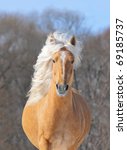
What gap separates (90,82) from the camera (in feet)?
92.0

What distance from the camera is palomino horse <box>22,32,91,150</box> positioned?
6938 millimetres

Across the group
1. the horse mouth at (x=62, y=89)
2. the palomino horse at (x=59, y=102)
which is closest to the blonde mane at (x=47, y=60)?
the palomino horse at (x=59, y=102)

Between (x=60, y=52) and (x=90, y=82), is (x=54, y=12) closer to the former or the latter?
(x=90, y=82)

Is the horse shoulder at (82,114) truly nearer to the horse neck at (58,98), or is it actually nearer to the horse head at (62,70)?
the horse neck at (58,98)

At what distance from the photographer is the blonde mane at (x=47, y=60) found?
7.26m

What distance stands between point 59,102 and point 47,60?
56 centimetres

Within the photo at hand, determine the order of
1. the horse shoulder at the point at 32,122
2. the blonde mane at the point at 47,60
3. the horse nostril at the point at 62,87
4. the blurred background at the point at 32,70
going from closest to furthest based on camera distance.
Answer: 1. the horse nostril at the point at 62,87
2. the blonde mane at the point at 47,60
3. the horse shoulder at the point at 32,122
4. the blurred background at the point at 32,70

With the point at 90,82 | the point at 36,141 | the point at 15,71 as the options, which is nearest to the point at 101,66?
the point at 90,82

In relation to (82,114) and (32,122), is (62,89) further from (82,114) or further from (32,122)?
(32,122)

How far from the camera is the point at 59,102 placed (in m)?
7.18

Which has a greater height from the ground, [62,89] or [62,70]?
[62,70]

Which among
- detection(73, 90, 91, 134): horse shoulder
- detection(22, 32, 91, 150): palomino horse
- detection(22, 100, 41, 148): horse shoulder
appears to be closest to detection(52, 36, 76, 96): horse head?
detection(22, 32, 91, 150): palomino horse

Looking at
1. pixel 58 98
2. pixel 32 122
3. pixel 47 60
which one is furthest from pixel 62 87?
pixel 32 122

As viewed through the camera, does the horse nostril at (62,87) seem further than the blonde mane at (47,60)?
No
